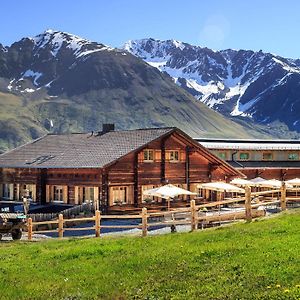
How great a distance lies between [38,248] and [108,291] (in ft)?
33.4

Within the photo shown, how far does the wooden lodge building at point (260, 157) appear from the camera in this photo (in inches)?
2933

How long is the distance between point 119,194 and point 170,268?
31069 millimetres

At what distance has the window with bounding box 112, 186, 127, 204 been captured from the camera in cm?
4920

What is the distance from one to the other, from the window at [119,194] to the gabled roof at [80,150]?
284 centimetres

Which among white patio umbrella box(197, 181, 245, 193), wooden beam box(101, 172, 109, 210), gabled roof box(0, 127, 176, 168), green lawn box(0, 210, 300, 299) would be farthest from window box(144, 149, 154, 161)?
green lawn box(0, 210, 300, 299)

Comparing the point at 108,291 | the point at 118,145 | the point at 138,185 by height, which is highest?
the point at 118,145

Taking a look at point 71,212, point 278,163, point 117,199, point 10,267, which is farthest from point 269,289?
point 278,163

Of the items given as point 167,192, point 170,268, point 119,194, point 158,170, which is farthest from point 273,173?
point 170,268

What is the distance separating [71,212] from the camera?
44.6 metres

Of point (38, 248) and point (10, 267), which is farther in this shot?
point (38, 248)

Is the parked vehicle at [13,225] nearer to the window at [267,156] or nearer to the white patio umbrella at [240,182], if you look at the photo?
the white patio umbrella at [240,182]

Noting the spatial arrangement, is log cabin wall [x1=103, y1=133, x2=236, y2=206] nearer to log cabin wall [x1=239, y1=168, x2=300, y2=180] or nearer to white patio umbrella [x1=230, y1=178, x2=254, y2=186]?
white patio umbrella [x1=230, y1=178, x2=254, y2=186]

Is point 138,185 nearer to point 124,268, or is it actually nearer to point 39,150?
point 39,150

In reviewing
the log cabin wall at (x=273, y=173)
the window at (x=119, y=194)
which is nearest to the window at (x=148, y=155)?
the window at (x=119, y=194)
